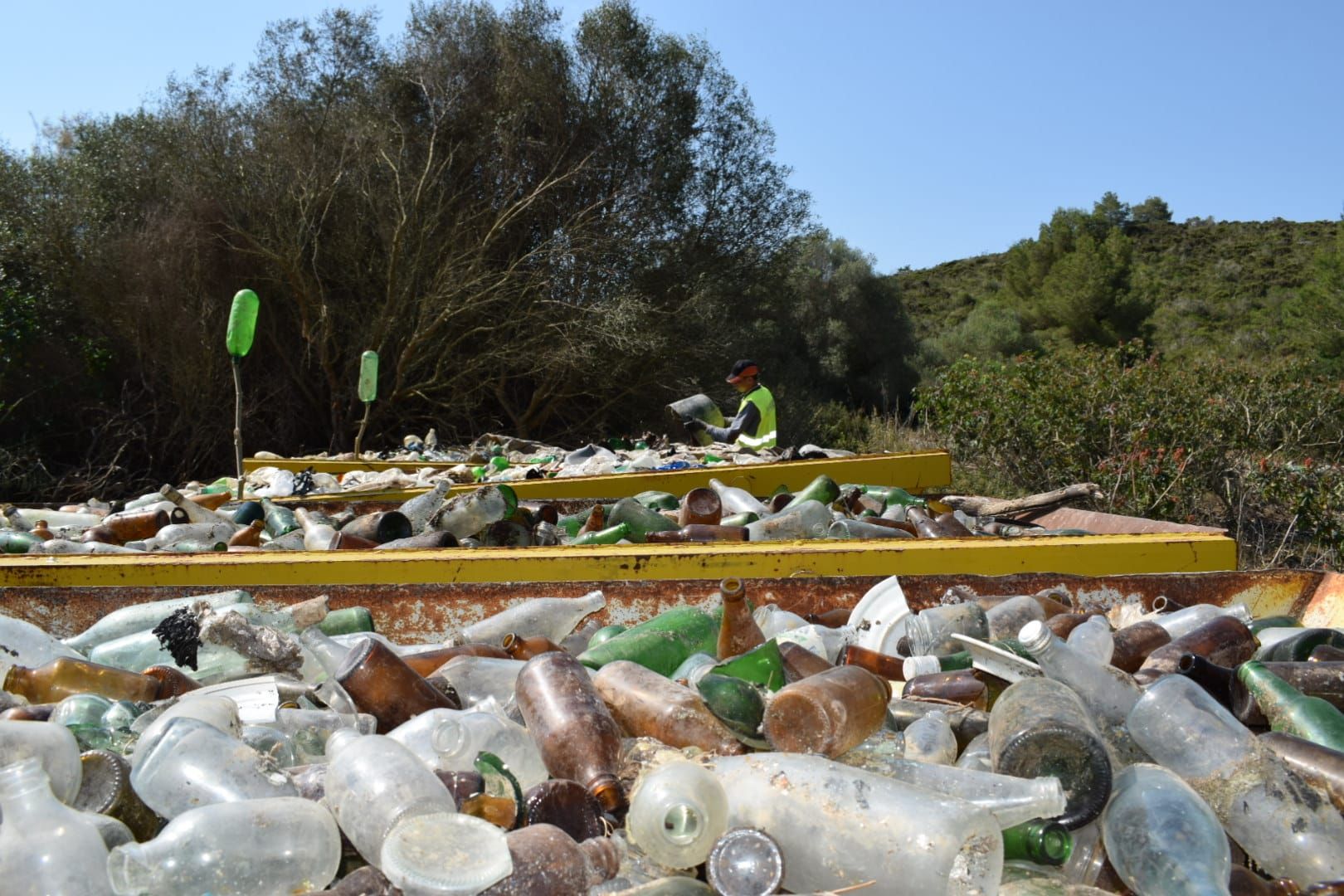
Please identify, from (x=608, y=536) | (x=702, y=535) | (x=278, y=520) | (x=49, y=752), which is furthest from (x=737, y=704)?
(x=278, y=520)

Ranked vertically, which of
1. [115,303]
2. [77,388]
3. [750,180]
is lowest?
[77,388]

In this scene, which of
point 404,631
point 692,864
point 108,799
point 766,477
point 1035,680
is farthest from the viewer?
point 766,477

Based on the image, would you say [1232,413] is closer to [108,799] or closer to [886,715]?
[886,715]

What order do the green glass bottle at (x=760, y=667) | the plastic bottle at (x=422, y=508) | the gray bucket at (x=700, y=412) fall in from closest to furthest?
the green glass bottle at (x=760, y=667), the plastic bottle at (x=422, y=508), the gray bucket at (x=700, y=412)

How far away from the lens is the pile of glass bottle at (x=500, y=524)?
3.96 metres

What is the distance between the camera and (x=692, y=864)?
4.26 ft

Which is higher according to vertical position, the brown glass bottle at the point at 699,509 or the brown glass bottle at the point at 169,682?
the brown glass bottle at the point at 699,509

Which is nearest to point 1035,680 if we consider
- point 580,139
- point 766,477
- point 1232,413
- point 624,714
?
point 624,714

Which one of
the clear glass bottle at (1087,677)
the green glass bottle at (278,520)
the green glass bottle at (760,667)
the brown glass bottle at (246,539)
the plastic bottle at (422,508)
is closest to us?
the clear glass bottle at (1087,677)

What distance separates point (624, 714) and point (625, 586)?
109 centimetres

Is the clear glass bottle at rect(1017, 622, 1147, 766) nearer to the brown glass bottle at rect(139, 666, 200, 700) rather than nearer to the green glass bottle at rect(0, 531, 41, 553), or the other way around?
the brown glass bottle at rect(139, 666, 200, 700)

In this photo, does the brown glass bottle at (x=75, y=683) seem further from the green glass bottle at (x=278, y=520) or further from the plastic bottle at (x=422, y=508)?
the green glass bottle at (x=278, y=520)

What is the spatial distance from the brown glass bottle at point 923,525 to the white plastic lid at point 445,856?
305 centimetres

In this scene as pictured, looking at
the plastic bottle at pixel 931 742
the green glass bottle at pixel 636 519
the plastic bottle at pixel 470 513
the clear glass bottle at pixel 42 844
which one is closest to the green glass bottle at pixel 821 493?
the green glass bottle at pixel 636 519
